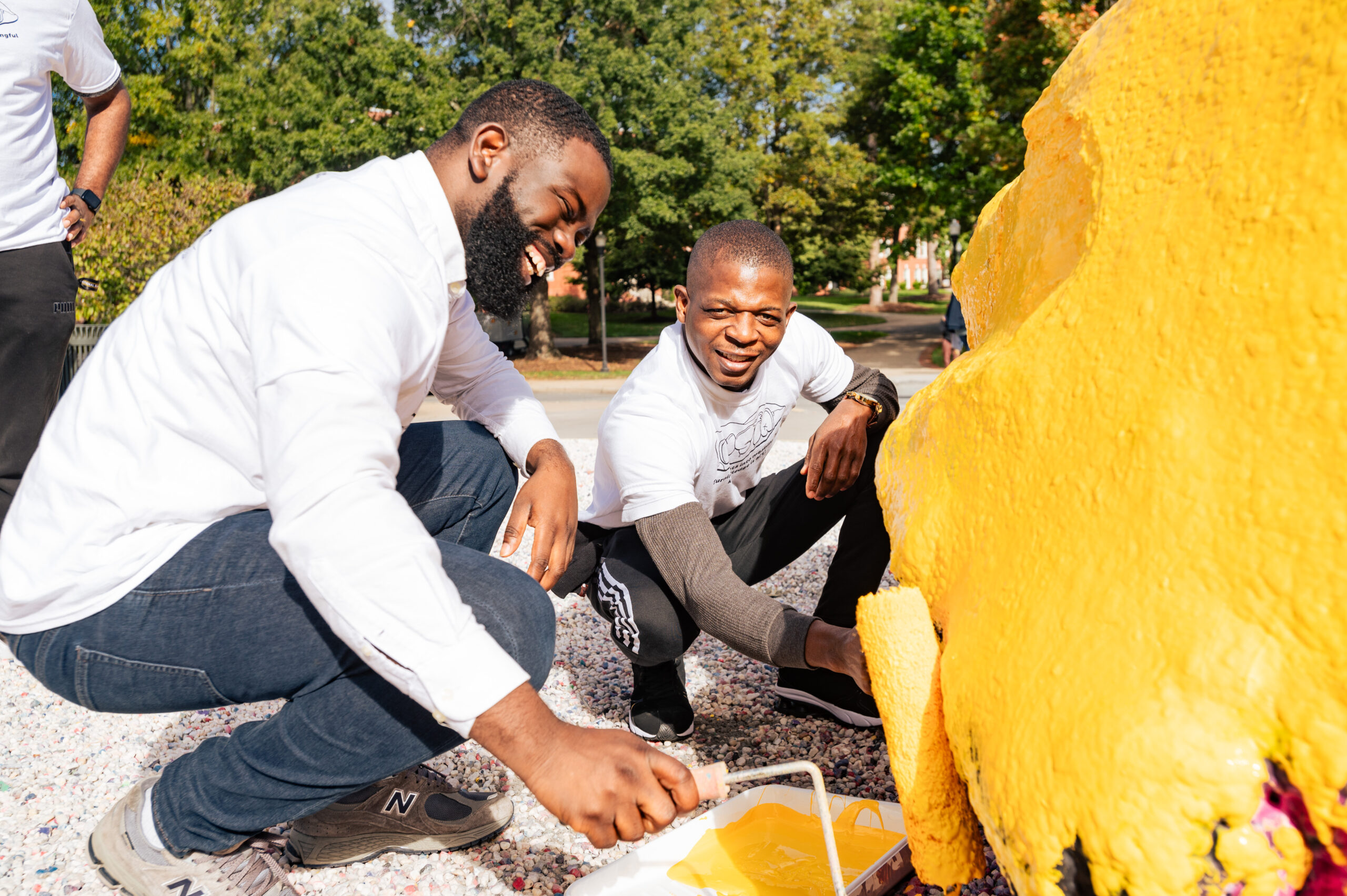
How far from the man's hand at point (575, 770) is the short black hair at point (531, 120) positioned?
3.90 ft

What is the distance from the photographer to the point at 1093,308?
4.75 ft

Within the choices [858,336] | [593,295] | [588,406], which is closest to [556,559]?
[588,406]

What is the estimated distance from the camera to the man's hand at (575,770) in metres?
1.46

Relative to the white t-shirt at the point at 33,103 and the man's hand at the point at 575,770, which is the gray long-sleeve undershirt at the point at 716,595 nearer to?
the man's hand at the point at 575,770

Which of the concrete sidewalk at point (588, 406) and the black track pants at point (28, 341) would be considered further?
the concrete sidewalk at point (588, 406)

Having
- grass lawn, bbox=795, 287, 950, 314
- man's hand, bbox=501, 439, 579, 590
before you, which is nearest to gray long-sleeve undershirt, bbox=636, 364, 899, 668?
man's hand, bbox=501, 439, 579, 590

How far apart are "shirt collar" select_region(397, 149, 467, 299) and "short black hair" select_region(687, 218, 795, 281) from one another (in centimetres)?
98

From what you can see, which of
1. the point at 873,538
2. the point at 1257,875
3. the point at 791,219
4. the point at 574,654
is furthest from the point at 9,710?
the point at 791,219

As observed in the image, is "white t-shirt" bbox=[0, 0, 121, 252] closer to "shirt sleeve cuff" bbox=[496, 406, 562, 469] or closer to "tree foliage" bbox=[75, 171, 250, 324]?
"shirt sleeve cuff" bbox=[496, 406, 562, 469]

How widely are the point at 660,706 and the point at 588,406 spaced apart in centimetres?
974

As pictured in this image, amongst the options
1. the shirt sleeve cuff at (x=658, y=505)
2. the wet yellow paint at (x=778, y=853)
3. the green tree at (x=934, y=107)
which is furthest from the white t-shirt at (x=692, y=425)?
the green tree at (x=934, y=107)

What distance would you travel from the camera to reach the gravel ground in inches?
88.9

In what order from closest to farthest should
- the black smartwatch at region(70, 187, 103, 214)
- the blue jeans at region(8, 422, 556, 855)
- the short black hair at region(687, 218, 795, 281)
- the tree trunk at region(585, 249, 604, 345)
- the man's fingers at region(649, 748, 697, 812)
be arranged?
the man's fingers at region(649, 748, 697, 812)
the blue jeans at region(8, 422, 556, 855)
the short black hair at region(687, 218, 795, 281)
the black smartwatch at region(70, 187, 103, 214)
the tree trunk at region(585, 249, 604, 345)

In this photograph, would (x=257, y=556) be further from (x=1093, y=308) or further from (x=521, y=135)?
(x=1093, y=308)
